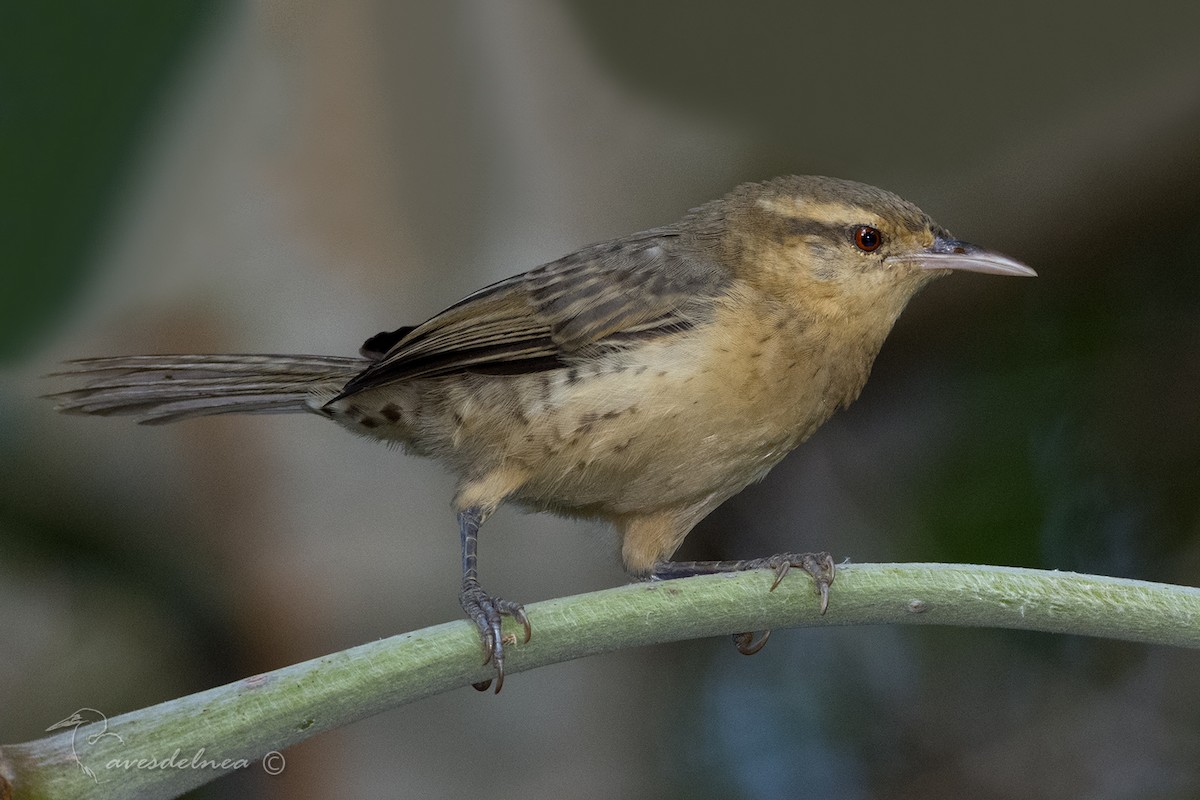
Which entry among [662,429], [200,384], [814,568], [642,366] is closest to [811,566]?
[814,568]

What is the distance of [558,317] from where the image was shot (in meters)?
3.44

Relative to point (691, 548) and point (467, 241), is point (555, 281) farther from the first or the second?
point (691, 548)

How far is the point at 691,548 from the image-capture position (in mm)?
4691

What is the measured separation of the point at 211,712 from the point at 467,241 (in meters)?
2.80

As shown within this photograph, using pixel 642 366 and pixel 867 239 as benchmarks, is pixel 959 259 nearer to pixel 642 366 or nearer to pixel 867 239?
pixel 867 239

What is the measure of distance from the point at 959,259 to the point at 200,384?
2.09 metres

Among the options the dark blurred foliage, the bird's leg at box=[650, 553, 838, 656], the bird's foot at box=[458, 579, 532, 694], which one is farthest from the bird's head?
the dark blurred foliage

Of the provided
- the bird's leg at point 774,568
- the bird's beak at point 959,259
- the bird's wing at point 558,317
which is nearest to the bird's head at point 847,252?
the bird's beak at point 959,259

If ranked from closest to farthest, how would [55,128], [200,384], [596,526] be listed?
1. [55,128]
2. [200,384]
3. [596,526]

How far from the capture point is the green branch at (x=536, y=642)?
1.62m

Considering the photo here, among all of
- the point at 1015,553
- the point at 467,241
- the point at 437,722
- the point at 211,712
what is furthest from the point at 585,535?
the point at 211,712

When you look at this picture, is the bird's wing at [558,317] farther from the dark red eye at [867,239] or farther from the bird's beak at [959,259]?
the bird's beak at [959,259]

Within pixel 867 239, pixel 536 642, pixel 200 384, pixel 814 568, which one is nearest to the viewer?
pixel 536 642

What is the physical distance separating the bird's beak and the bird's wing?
1.69 feet
